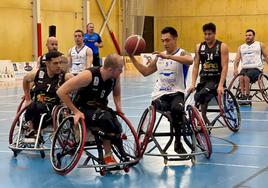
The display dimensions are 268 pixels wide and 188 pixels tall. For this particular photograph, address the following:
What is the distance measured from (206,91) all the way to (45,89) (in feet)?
7.73

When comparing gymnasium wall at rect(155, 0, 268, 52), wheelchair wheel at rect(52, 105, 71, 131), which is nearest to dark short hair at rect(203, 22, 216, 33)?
wheelchair wheel at rect(52, 105, 71, 131)

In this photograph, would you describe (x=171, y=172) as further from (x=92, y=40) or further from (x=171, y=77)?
(x=92, y=40)

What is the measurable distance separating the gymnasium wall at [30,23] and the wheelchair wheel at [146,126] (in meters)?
16.6

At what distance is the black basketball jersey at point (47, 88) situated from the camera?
6297 millimetres

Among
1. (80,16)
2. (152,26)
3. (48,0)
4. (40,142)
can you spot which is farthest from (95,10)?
(40,142)

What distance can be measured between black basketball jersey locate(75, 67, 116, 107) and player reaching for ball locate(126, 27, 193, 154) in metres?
0.64

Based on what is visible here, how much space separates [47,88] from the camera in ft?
20.7

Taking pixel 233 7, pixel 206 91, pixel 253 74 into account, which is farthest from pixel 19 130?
pixel 233 7

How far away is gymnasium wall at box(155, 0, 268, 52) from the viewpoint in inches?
1155

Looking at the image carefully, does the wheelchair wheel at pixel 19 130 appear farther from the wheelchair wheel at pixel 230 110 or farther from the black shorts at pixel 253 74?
the black shorts at pixel 253 74

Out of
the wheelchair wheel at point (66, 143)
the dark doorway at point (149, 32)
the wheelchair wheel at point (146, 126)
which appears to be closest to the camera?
the wheelchair wheel at point (66, 143)

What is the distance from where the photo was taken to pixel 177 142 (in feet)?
19.8

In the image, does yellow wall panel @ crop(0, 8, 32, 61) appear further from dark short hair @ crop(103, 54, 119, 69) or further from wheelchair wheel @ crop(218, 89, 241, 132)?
dark short hair @ crop(103, 54, 119, 69)

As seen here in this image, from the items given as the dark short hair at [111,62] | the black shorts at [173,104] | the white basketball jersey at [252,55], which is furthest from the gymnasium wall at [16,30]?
the dark short hair at [111,62]
